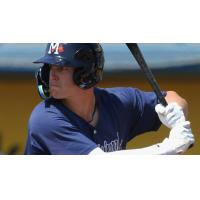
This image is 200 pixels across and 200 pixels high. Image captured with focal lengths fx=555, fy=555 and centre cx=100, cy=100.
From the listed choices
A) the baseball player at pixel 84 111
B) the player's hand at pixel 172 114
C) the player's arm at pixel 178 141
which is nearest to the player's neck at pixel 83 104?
the baseball player at pixel 84 111

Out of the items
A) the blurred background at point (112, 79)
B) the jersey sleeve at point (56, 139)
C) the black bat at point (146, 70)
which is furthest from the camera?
the blurred background at point (112, 79)

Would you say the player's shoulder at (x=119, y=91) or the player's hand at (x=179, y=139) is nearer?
the player's hand at (x=179, y=139)

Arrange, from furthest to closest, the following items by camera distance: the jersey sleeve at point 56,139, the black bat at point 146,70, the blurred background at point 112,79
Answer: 1. the blurred background at point 112,79
2. the black bat at point 146,70
3. the jersey sleeve at point 56,139

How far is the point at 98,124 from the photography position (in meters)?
2.04

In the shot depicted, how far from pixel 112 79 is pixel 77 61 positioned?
0.33m

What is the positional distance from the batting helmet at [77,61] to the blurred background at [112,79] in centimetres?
22

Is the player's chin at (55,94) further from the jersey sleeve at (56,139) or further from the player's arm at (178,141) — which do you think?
the player's arm at (178,141)

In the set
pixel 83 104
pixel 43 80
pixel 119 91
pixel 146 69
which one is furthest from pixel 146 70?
pixel 43 80

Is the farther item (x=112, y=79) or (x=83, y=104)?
A: (x=112, y=79)

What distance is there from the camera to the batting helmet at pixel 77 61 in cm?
198

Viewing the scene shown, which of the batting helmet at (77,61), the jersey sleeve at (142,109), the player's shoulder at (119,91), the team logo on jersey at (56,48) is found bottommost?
the jersey sleeve at (142,109)

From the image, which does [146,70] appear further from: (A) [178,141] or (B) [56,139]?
(B) [56,139]

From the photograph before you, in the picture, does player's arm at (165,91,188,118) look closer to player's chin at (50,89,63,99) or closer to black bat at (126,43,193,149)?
black bat at (126,43,193,149)

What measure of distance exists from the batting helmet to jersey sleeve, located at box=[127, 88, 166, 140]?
17 cm
